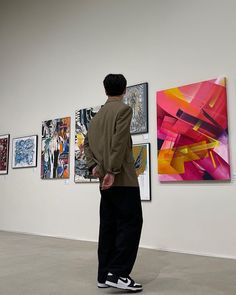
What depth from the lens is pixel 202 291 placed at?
2.45 meters

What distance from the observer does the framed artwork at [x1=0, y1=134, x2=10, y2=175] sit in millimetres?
6805

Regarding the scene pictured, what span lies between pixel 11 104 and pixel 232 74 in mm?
4479

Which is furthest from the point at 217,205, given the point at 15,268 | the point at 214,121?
the point at 15,268

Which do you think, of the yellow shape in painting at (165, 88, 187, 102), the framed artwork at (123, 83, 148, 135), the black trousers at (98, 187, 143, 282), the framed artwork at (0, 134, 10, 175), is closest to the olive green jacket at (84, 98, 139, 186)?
the black trousers at (98, 187, 143, 282)

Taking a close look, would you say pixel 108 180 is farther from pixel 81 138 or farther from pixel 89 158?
pixel 81 138

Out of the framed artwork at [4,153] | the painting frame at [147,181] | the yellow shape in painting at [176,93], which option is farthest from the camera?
the framed artwork at [4,153]

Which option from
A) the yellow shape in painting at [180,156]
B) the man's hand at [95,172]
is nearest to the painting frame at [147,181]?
the yellow shape in painting at [180,156]

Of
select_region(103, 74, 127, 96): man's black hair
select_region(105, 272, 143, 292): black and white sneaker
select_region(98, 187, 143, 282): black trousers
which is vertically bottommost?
select_region(105, 272, 143, 292): black and white sneaker

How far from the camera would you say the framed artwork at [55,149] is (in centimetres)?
572

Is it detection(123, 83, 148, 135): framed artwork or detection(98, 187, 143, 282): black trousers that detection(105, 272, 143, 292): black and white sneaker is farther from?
detection(123, 83, 148, 135): framed artwork

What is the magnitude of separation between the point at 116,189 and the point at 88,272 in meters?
1.04

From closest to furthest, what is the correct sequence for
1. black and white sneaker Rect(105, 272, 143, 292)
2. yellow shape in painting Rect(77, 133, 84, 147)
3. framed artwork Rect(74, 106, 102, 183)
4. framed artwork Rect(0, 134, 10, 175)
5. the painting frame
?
black and white sneaker Rect(105, 272, 143, 292) → the painting frame → framed artwork Rect(74, 106, 102, 183) → yellow shape in painting Rect(77, 133, 84, 147) → framed artwork Rect(0, 134, 10, 175)

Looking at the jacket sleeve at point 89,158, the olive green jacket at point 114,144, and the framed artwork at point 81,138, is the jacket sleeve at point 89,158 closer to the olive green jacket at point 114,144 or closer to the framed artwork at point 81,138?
the olive green jacket at point 114,144

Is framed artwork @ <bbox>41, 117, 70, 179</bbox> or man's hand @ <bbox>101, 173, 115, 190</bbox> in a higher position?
framed artwork @ <bbox>41, 117, 70, 179</bbox>
